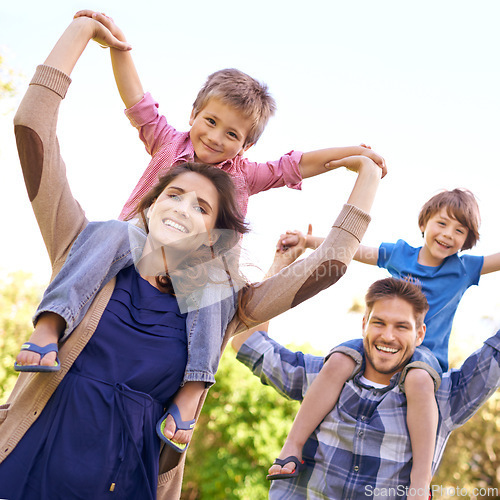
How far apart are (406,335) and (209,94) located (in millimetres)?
1459

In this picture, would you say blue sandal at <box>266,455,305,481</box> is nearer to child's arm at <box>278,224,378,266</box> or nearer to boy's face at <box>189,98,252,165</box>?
child's arm at <box>278,224,378,266</box>

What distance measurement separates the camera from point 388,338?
2.51 meters

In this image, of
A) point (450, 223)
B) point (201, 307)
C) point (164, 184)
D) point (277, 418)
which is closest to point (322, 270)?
point (201, 307)

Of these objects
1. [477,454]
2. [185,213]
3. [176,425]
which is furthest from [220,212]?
[477,454]

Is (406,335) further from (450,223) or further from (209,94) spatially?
(209,94)

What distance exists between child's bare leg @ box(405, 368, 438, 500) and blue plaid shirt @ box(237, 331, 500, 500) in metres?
0.05

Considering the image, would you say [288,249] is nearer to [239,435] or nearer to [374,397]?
[374,397]

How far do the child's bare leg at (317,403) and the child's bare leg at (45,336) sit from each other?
116 cm

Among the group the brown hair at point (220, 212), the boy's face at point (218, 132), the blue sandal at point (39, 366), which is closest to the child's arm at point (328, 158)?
the boy's face at point (218, 132)

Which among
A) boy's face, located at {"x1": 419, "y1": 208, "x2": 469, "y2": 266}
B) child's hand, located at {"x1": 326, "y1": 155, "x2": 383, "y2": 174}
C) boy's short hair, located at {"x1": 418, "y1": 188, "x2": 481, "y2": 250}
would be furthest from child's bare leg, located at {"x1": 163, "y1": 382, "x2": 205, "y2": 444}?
boy's short hair, located at {"x1": 418, "y1": 188, "x2": 481, "y2": 250}

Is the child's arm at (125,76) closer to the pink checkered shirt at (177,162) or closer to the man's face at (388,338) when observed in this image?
the pink checkered shirt at (177,162)

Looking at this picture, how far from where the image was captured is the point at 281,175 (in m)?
2.65

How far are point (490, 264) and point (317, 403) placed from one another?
1260mm

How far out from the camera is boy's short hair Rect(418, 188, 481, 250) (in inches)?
121
